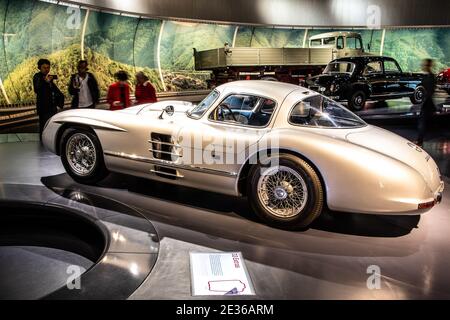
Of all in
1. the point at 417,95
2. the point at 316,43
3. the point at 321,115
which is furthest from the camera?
the point at 316,43

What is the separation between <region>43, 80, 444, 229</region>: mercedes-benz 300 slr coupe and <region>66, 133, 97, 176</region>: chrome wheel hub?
1 centimetres

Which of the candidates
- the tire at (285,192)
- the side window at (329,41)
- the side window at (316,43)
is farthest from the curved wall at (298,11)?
the tire at (285,192)

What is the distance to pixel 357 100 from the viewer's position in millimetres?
10750

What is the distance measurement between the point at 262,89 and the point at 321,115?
0.68 m

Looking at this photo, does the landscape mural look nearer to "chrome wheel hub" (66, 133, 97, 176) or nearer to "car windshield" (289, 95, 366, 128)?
"chrome wheel hub" (66, 133, 97, 176)

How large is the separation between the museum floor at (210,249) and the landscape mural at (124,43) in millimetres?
5492

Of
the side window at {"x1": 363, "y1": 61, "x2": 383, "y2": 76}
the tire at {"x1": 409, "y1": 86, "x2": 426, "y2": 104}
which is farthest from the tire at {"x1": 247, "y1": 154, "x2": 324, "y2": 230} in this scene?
the tire at {"x1": 409, "y1": 86, "x2": 426, "y2": 104}

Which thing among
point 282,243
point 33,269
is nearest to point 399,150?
point 282,243

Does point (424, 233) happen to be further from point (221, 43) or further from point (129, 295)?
point (221, 43)

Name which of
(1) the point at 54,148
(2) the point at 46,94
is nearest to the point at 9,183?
(1) the point at 54,148

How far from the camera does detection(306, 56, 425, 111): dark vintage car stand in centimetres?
1061

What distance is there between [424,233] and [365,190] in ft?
2.85

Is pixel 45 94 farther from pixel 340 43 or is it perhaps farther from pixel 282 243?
pixel 340 43

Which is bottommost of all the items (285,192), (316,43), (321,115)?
(285,192)
